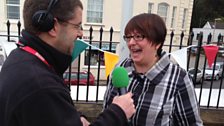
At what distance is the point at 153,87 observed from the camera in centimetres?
206

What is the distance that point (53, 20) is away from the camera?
1382mm

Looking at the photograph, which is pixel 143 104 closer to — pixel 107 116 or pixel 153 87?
pixel 153 87

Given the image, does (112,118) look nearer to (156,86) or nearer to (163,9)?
(156,86)

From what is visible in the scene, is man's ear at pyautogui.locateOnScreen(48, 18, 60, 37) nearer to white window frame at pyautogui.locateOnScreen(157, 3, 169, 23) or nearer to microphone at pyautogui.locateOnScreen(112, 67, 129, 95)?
microphone at pyautogui.locateOnScreen(112, 67, 129, 95)

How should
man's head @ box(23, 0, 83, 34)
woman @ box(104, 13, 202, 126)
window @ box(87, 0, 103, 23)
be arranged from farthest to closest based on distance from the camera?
window @ box(87, 0, 103, 23)
woman @ box(104, 13, 202, 126)
man's head @ box(23, 0, 83, 34)

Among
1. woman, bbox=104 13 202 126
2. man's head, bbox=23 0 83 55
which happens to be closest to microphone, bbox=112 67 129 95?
woman, bbox=104 13 202 126

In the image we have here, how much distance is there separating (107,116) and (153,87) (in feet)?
2.27

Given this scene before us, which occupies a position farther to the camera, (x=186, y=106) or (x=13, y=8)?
(x=13, y=8)

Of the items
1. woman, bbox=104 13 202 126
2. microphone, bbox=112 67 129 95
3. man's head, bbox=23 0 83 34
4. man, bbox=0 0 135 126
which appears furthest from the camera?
woman, bbox=104 13 202 126

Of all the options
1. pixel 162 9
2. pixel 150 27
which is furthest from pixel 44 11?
pixel 162 9

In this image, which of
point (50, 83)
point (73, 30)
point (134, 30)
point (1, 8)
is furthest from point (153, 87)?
point (1, 8)

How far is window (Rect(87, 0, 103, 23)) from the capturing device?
20781 millimetres

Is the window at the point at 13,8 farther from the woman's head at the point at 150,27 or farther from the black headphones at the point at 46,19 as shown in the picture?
the black headphones at the point at 46,19

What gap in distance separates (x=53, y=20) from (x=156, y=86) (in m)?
0.96
